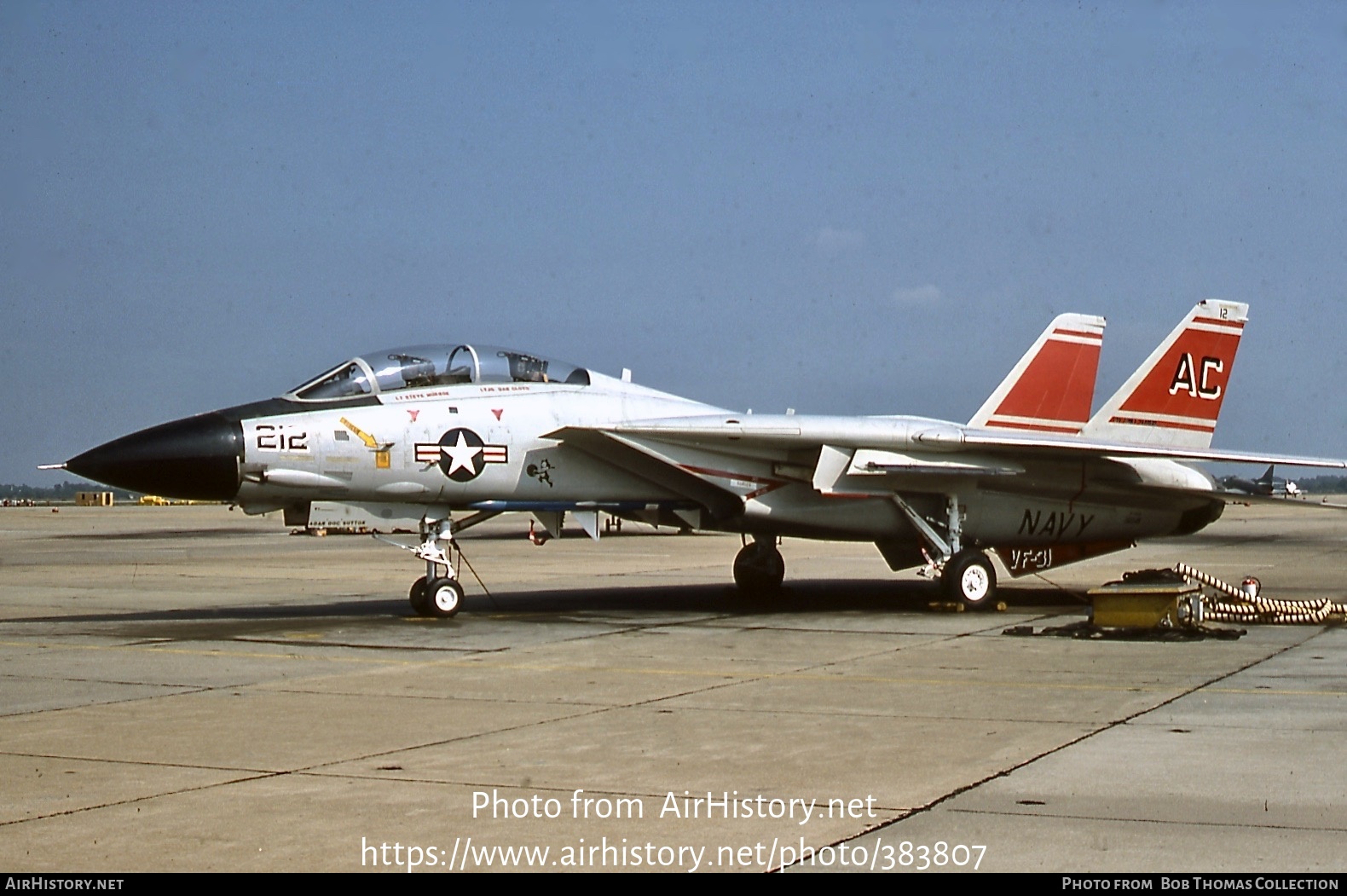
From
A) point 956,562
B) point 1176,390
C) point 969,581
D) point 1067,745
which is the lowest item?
point 1067,745

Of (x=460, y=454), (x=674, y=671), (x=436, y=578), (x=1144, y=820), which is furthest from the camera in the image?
(x=436, y=578)

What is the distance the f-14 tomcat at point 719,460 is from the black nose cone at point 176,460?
17 millimetres

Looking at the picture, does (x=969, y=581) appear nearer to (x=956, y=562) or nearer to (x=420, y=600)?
(x=956, y=562)

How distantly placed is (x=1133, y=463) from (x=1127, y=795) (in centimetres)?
1062

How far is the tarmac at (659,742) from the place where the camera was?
16.4 feet

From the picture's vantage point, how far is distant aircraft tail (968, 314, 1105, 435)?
17.0 m

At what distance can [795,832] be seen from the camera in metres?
5.17

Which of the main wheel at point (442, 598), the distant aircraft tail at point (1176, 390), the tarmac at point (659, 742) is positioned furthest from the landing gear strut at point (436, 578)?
the distant aircraft tail at point (1176, 390)

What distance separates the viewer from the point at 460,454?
13.5 meters

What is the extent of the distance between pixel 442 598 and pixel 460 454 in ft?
4.74

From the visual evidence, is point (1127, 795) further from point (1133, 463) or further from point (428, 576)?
point (1133, 463)

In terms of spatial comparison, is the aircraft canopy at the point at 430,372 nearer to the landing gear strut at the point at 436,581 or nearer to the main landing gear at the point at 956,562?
the landing gear strut at the point at 436,581

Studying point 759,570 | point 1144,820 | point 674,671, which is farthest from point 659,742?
point 759,570

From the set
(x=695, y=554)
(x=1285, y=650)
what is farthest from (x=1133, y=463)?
(x=695, y=554)
